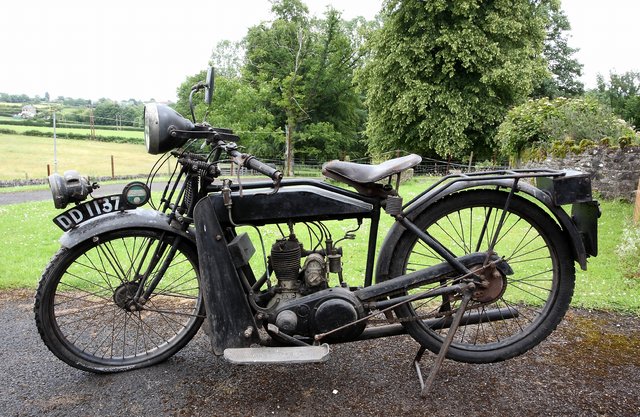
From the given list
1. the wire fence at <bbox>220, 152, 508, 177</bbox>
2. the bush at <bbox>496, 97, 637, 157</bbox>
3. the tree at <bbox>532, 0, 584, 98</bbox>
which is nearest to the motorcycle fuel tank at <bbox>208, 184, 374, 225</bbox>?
the bush at <bbox>496, 97, 637, 157</bbox>

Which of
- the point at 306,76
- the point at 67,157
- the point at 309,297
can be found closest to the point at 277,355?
the point at 309,297

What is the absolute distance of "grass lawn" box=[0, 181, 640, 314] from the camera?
4.40 m

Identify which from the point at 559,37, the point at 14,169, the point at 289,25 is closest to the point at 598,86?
the point at 559,37

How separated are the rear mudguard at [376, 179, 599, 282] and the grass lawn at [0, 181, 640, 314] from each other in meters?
1.60

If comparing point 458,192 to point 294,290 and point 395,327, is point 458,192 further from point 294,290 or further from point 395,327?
point 294,290

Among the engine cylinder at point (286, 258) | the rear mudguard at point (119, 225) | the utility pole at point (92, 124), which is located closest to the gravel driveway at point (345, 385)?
the engine cylinder at point (286, 258)

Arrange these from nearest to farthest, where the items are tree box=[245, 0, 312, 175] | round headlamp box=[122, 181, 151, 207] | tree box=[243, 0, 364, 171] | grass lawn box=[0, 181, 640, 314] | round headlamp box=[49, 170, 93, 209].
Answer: round headlamp box=[49, 170, 93, 209], round headlamp box=[122, 181, 151, 207], grass lawn box=[0, 181, 640, 314], tree box=[243, 0, 364, 171], tree box=[245, 0, 312, 175]

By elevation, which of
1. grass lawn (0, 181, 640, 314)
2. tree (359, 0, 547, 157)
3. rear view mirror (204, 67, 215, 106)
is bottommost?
grass lawn (0, 181, 640, 314)

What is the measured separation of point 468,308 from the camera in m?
2.93

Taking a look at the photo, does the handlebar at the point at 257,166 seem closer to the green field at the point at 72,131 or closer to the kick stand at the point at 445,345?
the kick stand at the point at 445,345

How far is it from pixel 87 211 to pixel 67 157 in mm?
31296

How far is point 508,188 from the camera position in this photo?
2918 mm

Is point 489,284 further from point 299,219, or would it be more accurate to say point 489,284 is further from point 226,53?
point 226,53

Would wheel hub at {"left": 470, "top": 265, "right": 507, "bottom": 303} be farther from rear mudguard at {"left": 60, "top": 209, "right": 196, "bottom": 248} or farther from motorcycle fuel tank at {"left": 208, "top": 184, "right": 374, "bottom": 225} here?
rear mudguard at {"left": 60, "top": 209, "right": 196, "bottom": 248}
